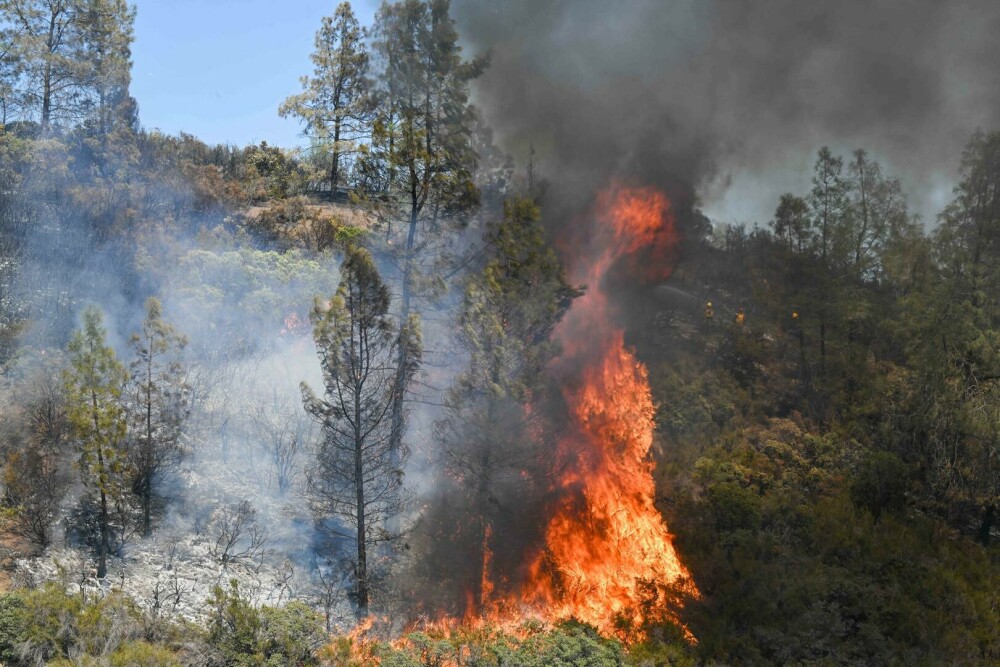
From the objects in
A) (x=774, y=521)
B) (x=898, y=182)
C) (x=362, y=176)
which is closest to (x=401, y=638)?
(x=774, y=521)

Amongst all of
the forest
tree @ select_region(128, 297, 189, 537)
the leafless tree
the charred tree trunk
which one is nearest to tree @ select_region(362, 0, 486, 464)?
the forest

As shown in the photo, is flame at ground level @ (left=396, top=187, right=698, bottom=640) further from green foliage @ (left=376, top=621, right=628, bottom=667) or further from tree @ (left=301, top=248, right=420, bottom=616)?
tree @ (left=301, top=248, right=420, bottom=616)

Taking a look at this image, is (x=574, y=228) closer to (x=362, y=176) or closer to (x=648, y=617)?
(x=362, y=176)

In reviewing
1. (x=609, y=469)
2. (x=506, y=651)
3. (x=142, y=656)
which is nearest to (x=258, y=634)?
(x=142, y=656)

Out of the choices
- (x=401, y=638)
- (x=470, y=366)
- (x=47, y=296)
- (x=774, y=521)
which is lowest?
(x=401, y=638)

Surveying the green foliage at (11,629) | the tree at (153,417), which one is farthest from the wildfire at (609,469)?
the green foliage at (11,629)

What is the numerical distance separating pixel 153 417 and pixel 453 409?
8064mm

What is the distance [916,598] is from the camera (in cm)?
1652

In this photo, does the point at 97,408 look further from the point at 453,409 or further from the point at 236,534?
the point at 453,409

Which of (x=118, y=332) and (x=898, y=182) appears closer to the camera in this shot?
(x=118, y=332)

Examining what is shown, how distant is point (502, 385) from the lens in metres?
17.8

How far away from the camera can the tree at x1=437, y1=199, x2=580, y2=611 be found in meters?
17.7

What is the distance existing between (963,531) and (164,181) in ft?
103

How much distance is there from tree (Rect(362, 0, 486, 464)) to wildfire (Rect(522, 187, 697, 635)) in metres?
5.58
